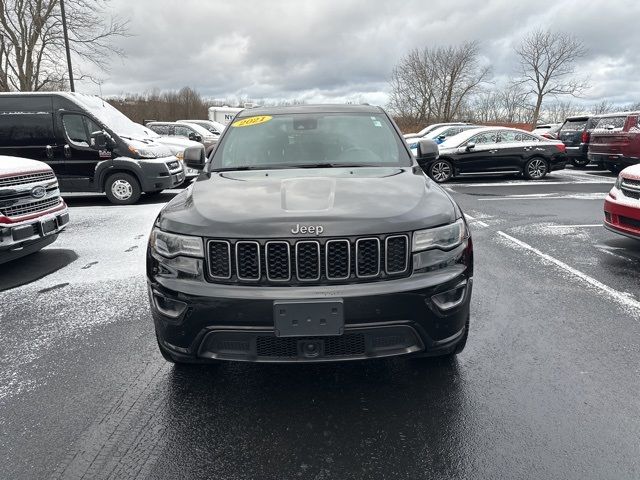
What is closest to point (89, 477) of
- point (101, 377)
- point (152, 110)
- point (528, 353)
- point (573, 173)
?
point (101, 377)

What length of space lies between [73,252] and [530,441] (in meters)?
5.78

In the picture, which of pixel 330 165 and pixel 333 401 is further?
pixel 330 165

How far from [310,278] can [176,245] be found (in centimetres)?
73

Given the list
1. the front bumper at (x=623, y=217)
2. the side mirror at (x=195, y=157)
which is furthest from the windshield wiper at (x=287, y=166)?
the front bumper at (x=623, y=217)

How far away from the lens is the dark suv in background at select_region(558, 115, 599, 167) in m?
15.6

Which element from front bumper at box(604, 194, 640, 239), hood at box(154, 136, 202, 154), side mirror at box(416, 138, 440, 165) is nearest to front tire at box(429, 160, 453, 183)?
hood at box(154, 136, 202, 154)

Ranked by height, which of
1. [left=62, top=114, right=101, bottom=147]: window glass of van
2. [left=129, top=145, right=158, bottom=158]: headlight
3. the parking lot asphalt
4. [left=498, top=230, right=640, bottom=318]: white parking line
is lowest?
[left=498, top=230, right=640, bottom=318]: white parking line

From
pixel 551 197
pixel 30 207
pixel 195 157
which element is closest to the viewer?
pixel 195 157

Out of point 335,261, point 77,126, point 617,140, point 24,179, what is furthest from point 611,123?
point 24,179

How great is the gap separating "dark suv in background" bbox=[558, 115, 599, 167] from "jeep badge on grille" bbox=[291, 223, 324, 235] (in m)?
16.0

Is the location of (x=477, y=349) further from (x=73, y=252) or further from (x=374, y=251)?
(x=73, y=252)

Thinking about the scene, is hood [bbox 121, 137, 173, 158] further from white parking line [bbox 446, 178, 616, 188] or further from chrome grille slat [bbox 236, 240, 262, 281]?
chrome grille slat [bbox 236, 240, 262, 281]

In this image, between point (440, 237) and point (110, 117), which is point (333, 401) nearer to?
point (440, 237)

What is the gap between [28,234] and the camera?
5082mm
